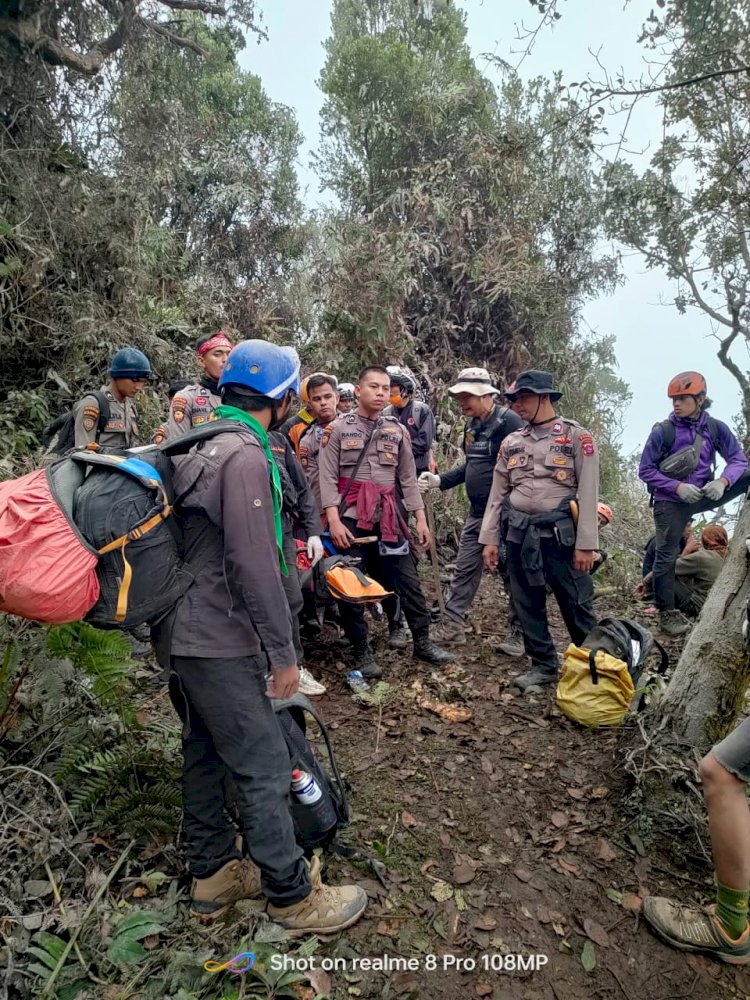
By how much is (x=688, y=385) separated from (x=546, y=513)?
8.49 ft

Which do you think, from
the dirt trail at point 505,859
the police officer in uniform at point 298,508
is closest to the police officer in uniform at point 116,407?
the police officer in uniform at point 298,508

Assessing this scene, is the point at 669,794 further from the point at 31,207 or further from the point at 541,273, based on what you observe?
the point at 541,273

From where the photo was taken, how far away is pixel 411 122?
1426 cm

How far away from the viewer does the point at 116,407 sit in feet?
18.1

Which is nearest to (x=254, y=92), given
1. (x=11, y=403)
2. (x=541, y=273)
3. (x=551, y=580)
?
(x=541, y=273)

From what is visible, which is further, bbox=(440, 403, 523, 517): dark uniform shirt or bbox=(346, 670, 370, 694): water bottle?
bbox=(440, 403, 523, 517): dark uniform shirt

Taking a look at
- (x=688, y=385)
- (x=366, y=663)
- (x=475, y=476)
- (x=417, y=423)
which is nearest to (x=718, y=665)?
(x=366, y=663)

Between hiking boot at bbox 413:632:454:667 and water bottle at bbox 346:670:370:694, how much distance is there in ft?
2.17

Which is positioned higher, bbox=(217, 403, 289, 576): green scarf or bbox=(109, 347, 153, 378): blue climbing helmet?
bbox=(109, 347, 153, 378): blue climbing helmet

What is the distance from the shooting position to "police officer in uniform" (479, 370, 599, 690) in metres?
4.51

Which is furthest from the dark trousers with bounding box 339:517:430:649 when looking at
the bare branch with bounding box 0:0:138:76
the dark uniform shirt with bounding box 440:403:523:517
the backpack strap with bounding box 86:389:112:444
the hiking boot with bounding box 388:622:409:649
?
the bare branch with bounding box 0:0:138:76

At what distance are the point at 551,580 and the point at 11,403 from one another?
7.19 metres

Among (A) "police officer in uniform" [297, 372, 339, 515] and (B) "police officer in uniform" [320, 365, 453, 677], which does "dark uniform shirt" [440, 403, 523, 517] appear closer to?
(B) "police officer in uniform" [320, 365, 453, 677]

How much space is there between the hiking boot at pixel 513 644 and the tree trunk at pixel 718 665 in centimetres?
224
